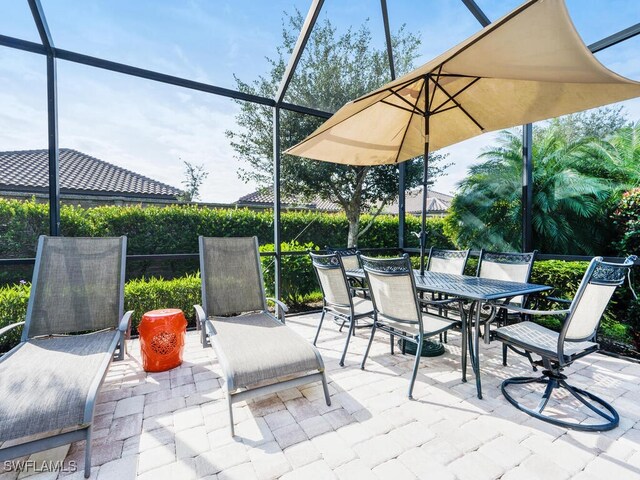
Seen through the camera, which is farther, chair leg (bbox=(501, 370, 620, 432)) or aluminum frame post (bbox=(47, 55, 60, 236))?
aluminum frame post (bbox=(47, 55, 60, 236))

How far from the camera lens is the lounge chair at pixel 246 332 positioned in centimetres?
209

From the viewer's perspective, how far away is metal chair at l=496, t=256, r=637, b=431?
2.01 meters

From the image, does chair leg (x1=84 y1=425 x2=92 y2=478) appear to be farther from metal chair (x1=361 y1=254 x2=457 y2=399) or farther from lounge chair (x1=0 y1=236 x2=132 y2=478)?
metal chair (x1=361 y1=254 x2=457 y2=399)

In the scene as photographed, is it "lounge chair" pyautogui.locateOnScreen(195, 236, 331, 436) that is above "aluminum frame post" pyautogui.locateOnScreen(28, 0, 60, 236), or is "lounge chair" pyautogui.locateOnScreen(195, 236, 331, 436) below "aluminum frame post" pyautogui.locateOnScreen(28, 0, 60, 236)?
below

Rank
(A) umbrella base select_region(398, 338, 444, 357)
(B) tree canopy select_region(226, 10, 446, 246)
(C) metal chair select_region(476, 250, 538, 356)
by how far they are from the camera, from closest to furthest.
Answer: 1. (A) umbrella base select_region(398, 338, 444, 357)
2. (C) metal chair select_region(476, 250, 538, 356)
3. (B) tree canopy select_region(226, 10, 446, 246)

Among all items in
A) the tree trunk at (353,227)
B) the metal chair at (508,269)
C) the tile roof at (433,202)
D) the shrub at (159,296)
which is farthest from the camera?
the tree trunk at (353,227)

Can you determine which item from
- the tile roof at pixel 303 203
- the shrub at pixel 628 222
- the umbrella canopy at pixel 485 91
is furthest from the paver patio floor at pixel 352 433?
the tile roof at pixel 303 203

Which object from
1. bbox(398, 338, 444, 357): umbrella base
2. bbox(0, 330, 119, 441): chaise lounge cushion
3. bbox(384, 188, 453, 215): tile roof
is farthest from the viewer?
bbox(384, 188, 453, 215): tile roof

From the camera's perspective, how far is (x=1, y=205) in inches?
214

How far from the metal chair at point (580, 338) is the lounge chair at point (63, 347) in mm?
2860

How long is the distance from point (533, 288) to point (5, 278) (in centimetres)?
831

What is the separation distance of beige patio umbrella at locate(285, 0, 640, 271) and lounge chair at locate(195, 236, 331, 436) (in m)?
1.54

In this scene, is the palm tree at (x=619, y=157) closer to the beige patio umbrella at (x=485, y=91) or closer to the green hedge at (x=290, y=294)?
the green hedge at (x=290, y=294)

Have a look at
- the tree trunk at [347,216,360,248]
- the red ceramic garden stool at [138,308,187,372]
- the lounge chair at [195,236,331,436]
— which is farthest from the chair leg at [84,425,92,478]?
the tree trunk at [347,216,360,248]
